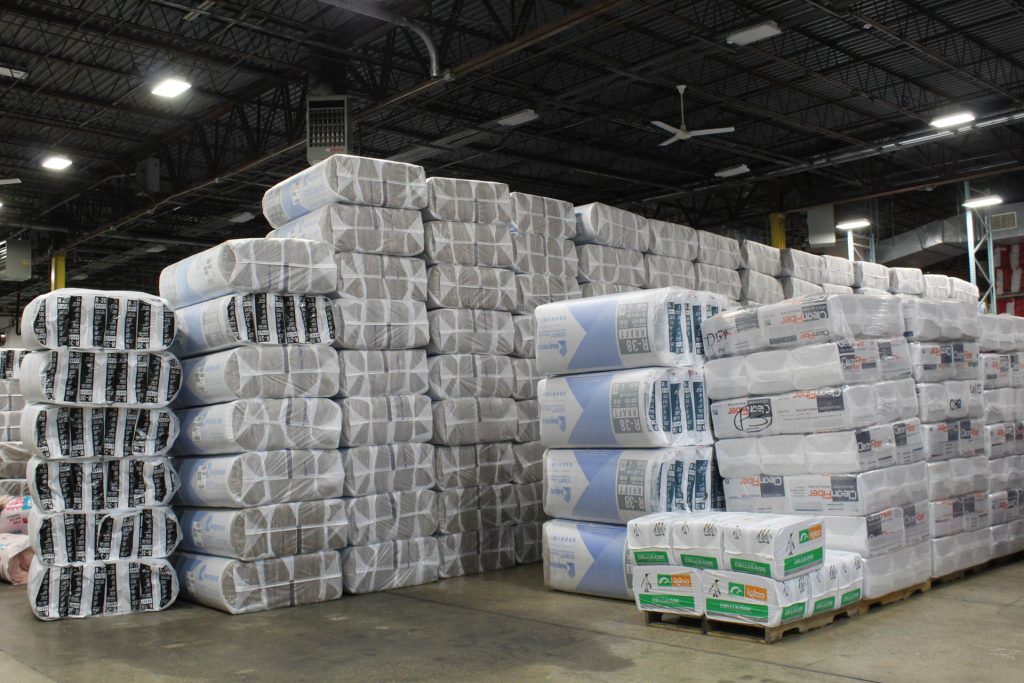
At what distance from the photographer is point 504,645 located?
548 cm

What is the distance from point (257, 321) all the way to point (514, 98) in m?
10.3

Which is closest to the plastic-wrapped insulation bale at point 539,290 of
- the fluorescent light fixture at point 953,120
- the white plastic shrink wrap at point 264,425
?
the white plastic shrink wrap at point 264,425

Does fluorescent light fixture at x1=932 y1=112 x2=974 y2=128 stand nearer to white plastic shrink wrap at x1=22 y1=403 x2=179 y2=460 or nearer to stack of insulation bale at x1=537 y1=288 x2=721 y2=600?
stack of insulation bale at x1=537 y1=288 x2=721 y2=600

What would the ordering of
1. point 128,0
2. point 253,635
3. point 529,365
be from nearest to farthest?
1. point 253,635
2. point 529,365
3. point 128,0

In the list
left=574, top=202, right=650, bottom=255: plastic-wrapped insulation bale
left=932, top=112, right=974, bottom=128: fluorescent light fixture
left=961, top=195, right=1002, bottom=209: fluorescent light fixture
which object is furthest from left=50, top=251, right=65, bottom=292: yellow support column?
left=961, top=195, right=1002, bottom=209: fluorescent light fixture

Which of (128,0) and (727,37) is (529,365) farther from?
(128,0)

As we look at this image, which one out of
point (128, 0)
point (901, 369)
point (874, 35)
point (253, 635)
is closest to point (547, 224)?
point (901, 369)

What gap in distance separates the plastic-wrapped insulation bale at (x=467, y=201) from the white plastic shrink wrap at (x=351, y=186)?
127mm

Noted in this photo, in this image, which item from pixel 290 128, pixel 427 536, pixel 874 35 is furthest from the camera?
pixel 290 128

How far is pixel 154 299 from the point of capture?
288 inches

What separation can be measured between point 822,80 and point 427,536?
1124cm

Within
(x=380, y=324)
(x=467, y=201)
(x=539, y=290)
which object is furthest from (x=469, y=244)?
(x=380, y=324)

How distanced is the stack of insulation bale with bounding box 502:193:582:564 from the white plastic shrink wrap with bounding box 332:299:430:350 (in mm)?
962

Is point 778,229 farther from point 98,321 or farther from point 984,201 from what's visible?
point 98,321
